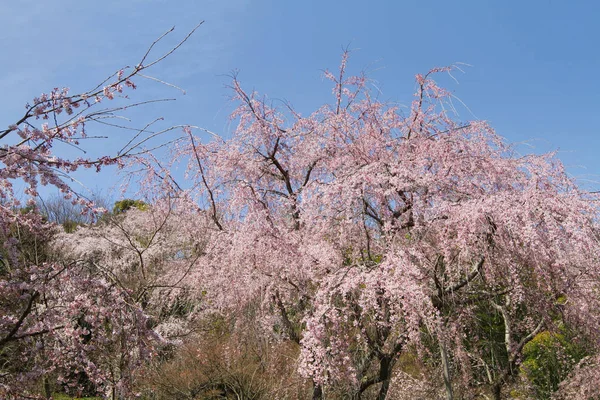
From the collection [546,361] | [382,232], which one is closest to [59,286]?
[382,232]

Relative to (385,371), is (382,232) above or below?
above

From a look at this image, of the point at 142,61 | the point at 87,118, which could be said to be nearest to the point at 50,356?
the point at 87,118

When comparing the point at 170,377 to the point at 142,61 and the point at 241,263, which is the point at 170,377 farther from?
the point at 142,61

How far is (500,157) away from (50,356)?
5.27 metres

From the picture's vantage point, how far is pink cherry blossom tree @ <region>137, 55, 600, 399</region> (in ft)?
15.5

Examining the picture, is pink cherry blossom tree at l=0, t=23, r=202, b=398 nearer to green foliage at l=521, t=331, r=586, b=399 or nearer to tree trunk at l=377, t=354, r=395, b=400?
tree trunk at l=377, t=354, r=395, b=400

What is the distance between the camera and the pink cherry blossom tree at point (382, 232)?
4734 mm

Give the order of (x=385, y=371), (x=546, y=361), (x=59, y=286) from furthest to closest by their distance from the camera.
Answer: (x=546, y=361) → (x=385, y=371) → (x=59, y=286)

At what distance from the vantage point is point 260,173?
749 centimetres

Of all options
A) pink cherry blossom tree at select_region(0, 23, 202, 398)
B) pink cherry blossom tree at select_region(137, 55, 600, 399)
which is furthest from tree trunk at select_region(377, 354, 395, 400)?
pink cherry blossom tree at select_region(0, 23, 202, 398)

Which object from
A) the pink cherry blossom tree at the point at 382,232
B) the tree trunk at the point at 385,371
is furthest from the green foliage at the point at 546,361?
the tree trunk at the point at 385,371

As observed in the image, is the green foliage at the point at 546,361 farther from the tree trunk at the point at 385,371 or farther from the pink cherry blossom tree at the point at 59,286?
the pink cherry blossom tree at the point at 59,286

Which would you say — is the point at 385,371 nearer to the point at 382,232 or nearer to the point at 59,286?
the point at 382,232

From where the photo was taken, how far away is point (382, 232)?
242 inches
